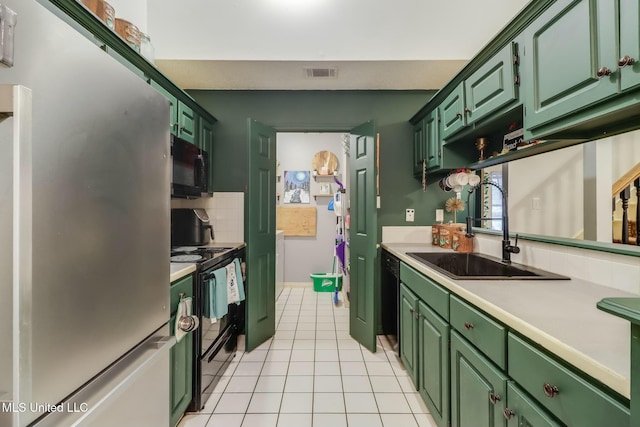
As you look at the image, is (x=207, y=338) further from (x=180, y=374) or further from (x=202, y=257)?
(x=202, y=257)

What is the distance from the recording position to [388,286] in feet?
9.05

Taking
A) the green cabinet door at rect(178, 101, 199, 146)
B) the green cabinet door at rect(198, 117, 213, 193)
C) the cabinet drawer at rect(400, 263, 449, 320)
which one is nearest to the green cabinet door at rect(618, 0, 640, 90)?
the cabinet drawer at rect(400, 263, 449, 320)

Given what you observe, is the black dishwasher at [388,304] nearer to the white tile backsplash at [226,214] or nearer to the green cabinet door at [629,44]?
the white tile backsplash at [226,214]

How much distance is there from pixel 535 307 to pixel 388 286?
1888mm

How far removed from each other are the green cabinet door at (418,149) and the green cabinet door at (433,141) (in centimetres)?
7

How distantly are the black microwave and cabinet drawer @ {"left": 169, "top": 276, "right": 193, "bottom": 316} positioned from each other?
2.63 ft

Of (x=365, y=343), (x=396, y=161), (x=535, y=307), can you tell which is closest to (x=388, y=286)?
(x=365, y=343)

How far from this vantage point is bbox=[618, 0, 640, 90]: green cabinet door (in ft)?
2.76

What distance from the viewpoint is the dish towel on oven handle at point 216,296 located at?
1747 mm

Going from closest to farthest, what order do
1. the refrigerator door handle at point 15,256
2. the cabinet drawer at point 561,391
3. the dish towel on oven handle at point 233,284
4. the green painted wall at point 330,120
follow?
the refrigerator door handle at point 15,256 < the cabinet drawer at point 561,391 < the dish towel on oven handle at point 233,284 < the green painted wall at point 330,120

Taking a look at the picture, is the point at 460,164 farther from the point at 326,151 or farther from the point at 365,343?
the point at 326,151

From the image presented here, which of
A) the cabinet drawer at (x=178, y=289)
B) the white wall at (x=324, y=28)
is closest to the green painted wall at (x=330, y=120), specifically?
the white wall at (x=324, y=28)

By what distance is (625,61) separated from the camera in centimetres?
86

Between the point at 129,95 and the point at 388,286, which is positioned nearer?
the point at 129,95
